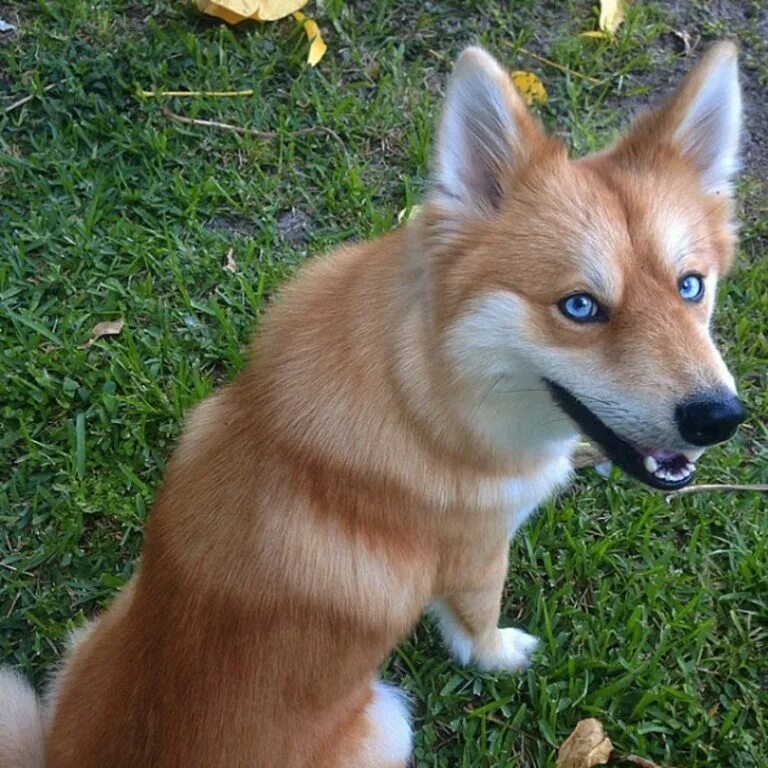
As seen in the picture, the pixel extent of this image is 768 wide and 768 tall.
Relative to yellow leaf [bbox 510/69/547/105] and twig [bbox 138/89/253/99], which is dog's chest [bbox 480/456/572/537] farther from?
twig [bbox 138/89/253/99]

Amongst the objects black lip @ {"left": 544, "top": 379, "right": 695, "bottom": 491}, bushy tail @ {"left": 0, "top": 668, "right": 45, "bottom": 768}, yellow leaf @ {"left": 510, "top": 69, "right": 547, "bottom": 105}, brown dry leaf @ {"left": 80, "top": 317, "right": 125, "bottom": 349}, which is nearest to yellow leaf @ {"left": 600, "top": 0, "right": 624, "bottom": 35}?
yellow leaf @ {"left": 510, "top": 69, "right": 547, "bottom": 105}

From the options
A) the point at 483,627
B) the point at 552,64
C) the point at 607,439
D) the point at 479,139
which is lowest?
the point at 483,627

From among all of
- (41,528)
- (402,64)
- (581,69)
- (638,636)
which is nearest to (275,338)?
(41,528)

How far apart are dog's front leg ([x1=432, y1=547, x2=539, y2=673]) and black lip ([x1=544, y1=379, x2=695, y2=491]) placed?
0.47m

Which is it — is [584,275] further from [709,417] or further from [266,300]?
[266,300]

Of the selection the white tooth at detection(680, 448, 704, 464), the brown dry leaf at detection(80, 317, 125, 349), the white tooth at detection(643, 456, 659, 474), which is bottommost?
the brown dry leaf at detection(80, 317, 125, 349)

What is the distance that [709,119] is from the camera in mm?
2016

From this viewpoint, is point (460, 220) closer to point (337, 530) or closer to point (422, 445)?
point (422, 445)

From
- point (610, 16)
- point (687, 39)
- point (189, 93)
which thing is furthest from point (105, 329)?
point (687, 39)

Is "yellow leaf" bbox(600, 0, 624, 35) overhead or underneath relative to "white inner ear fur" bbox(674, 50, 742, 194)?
underneath

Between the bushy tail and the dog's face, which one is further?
the bushy tail

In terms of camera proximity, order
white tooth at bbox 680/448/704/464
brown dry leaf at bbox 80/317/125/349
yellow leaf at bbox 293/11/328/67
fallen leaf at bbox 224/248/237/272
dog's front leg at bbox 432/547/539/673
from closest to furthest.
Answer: white tooth at bbox 680/448/704/464 → dog's front leg at bbox 432/547/539/673 → brown dry leaf at bbox 80/317/125/349 → fallen leaf at bbox 224/248/237/272 → yellow leaf at bbox 293/11/328/67

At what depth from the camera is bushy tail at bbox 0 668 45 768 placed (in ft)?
6.66

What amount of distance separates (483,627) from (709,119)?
4.95ft
